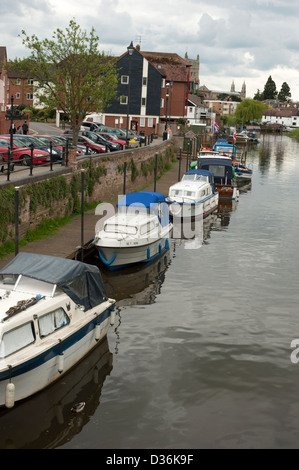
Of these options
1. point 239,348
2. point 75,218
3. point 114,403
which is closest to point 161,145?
point 75,218

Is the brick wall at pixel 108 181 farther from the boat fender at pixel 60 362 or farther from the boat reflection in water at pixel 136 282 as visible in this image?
the boat fender at pixel 60 362

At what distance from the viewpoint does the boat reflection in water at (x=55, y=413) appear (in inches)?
482

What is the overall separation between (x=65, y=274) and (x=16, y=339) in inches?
116

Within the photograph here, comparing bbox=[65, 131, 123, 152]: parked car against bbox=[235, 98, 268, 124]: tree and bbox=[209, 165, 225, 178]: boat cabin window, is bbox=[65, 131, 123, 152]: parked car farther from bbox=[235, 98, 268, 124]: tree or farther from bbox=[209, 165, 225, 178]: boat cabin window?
bbox=[235, 98, 268, 124]: tree

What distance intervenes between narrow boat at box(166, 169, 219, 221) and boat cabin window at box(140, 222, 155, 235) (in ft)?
27.7

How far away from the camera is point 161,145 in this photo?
178 feet

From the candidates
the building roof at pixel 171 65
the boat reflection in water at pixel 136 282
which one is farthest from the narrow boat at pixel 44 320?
the building roof at pixel 171 65

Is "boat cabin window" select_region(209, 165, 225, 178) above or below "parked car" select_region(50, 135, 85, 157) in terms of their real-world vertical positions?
below

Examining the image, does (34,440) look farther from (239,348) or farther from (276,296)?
(276,296)

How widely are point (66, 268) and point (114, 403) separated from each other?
401 cm

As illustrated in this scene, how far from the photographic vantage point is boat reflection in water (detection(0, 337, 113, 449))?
12234 mm

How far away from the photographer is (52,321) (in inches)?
554

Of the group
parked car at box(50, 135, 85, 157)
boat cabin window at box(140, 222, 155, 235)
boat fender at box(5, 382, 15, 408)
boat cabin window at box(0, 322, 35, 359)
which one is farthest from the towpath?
parked car at box(50, 135, 85, 157)

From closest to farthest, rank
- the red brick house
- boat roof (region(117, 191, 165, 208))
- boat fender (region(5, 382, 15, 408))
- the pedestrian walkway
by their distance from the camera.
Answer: boat fender (region(5, 382, 15, 408))
the pedestrian walkway
boat roof (region(117, 191, 165, 208))
the red brick house
